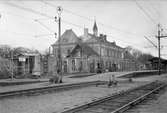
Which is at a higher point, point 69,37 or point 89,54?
point 69,37

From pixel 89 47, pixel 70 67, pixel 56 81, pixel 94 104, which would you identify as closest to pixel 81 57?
pixel 70 67

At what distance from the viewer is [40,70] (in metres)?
38.8

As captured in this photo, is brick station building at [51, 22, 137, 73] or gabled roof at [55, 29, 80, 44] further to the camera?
gabled roof at [55, 29, 80, 44]

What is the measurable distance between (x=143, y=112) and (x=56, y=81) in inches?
704

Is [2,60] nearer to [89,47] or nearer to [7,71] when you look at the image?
[7,71]

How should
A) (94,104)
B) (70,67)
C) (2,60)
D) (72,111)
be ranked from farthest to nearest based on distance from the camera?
(70,67) < (2,60) < (94,104) < (72,111)

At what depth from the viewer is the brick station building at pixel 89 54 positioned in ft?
186

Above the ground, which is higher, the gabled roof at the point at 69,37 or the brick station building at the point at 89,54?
the gabled roof at the point at 69,37

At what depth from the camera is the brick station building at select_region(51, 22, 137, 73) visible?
2233 inches

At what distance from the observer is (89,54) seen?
6247cm

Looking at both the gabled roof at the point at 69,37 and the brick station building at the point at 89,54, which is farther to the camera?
the gabled roof at the point at 69,37

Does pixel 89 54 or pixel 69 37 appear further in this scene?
pixel 69 37

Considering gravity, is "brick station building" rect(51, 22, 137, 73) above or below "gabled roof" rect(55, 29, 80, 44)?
below

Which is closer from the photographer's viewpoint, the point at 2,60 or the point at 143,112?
the point at 143,112
